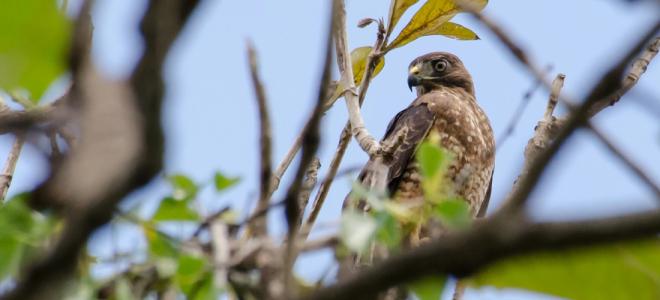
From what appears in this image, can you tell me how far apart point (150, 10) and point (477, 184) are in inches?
241

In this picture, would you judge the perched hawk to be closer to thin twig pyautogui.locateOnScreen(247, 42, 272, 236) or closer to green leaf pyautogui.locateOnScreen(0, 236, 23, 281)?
green leaf pyautogui.locateOnScreen(0, 236, 23, 281)

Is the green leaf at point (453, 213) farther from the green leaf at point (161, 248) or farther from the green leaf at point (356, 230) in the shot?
the green leaf at point (161, 248)

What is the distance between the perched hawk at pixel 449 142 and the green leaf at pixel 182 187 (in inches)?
177

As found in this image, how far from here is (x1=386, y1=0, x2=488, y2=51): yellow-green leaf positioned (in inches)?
187

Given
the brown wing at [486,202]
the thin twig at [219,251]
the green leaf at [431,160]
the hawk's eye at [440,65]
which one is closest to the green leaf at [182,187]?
the thin twig at [219,251]

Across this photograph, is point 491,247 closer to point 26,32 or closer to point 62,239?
point 62,239

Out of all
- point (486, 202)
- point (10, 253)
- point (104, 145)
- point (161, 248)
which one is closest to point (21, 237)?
point (10, 253)

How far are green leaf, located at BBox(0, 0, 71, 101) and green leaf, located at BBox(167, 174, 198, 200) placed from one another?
2.73 ft

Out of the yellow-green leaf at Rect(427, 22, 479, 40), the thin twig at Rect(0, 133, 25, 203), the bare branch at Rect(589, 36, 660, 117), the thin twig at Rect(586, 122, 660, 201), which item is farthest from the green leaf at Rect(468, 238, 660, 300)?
the yellow-green leaf at Rect(427, 22, 479, 40)

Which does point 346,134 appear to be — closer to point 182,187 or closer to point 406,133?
point 182,187

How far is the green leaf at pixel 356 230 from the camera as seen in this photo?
5.47 feet

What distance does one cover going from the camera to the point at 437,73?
29.7 feet

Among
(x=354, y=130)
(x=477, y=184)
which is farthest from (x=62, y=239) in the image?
(x=477, y=184)

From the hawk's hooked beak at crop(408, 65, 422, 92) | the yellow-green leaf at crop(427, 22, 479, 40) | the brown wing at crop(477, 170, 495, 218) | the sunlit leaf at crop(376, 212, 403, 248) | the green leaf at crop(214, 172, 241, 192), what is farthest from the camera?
the hawk's hooked beak at crop(408, 65, 422, 92)
